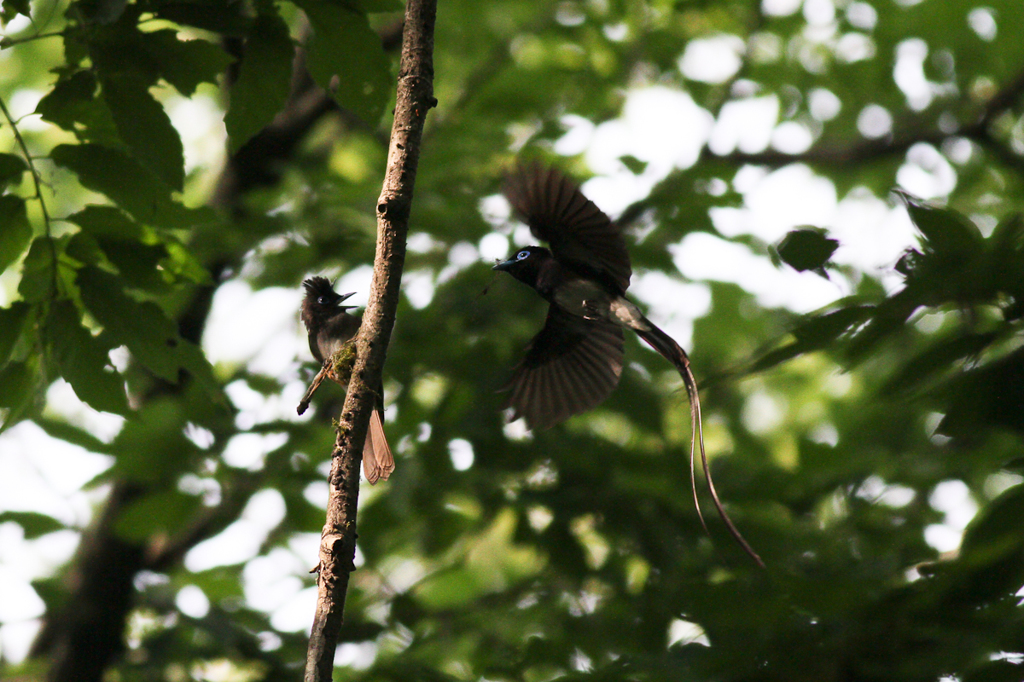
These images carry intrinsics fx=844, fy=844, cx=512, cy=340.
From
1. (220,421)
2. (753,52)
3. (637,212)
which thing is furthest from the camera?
(753,52)

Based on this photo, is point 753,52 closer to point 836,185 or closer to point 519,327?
point 836,185

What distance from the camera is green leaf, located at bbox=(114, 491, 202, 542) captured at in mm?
4840

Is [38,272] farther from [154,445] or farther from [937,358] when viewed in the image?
[937,358]

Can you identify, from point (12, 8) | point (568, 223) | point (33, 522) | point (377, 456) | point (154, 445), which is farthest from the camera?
point (33, 522)

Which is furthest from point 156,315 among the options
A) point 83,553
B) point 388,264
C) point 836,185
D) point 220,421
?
point 836,185

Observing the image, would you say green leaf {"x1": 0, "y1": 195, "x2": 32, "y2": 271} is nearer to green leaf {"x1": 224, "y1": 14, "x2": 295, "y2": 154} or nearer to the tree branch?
green leaf {"x1": 224, "y1": 14, "x2": 295, "y2": 154}

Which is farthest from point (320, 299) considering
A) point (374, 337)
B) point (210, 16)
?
point (374, 337)

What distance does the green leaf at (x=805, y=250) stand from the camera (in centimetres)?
204

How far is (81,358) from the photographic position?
9.21ft

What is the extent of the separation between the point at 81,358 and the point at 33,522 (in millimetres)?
3006

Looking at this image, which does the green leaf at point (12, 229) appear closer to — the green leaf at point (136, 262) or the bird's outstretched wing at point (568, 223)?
the green leaf at point (136, 262)

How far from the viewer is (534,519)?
16.4 feet

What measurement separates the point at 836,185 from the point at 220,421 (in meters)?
6.54

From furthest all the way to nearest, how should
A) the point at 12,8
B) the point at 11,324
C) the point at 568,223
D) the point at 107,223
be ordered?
1. the point at 568,223
2. the point at 107,223
3. the point at 11,324
4. the point at 12,8
